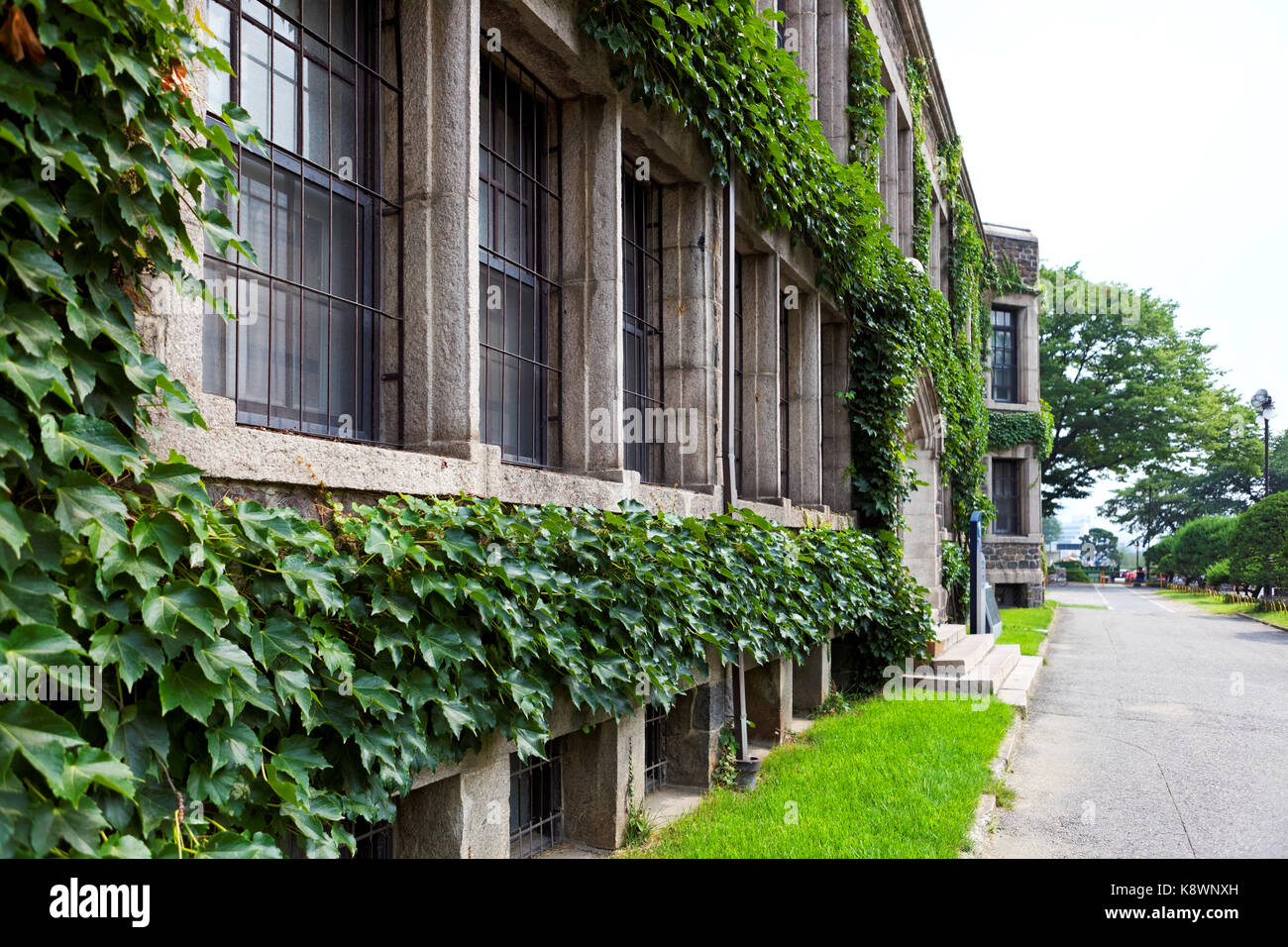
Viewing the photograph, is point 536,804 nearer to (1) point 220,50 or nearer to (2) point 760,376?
(1) point 220,50

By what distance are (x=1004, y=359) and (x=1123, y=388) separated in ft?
39.3

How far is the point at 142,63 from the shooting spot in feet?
7.36

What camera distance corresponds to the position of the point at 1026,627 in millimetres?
17578

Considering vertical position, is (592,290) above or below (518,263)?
below

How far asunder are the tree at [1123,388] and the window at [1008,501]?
9259 mm

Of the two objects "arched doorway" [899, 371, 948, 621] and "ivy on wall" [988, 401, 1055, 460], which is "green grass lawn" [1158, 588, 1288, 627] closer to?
"ivy on wall" [988, 401, 1055, 460]

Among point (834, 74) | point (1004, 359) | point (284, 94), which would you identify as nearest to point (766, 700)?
point (284, 94)

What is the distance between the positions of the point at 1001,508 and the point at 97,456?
27.2m

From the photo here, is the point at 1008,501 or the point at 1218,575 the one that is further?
the point at 1218,575

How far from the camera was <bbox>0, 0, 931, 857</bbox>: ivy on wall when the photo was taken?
1947 millimetres

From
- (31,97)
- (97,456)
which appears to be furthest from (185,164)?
(97,456)

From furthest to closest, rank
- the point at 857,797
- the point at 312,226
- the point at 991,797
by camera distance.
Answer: the point at 991,797 < the point at 857,797 < the point at 312,226

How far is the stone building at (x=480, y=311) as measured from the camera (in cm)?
341

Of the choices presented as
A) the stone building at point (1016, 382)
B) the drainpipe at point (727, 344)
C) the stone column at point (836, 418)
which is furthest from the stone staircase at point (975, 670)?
the stone building at point (1016, 382)
